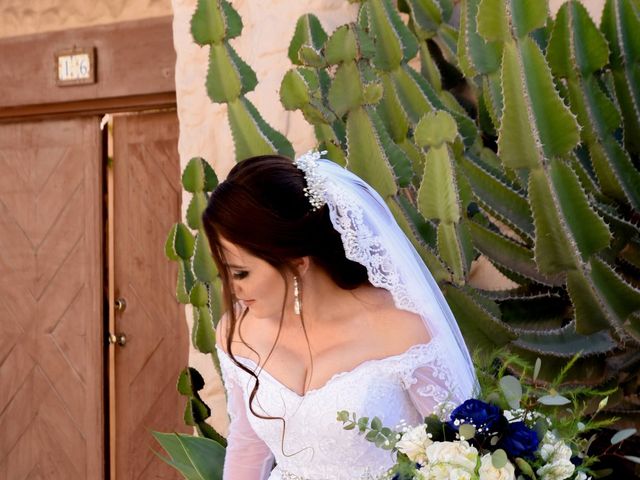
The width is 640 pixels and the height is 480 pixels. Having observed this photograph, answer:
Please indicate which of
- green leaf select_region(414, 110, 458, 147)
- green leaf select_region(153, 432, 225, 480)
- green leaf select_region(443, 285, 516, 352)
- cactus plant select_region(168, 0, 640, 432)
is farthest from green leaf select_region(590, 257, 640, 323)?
green leaf select_region(153, 432, 225, 480)

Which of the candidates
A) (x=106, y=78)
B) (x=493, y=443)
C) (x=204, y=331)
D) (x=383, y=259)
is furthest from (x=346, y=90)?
(x=106, y=78)

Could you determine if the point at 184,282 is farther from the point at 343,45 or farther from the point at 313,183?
the point at 313,183

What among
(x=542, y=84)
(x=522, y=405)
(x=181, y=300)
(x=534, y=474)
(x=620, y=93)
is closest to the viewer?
(x=534, y=474)

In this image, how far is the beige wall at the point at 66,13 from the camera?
531 cm

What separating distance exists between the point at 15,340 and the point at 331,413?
3.94 meters

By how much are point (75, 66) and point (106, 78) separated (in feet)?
0.70

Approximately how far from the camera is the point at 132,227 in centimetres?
558

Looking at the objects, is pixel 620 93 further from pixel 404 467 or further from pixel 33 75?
pixel 33 75

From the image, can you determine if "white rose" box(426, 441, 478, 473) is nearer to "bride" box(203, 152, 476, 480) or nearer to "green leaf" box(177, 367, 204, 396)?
"bride" box(203, 152, 476, 480)

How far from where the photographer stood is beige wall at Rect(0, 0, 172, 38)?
531 centimetres

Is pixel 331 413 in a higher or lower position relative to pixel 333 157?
lower

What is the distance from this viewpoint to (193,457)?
2.85 metres

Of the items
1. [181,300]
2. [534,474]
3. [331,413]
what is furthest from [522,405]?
[181,300]

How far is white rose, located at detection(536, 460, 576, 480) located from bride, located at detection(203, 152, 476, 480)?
683 millimetres
